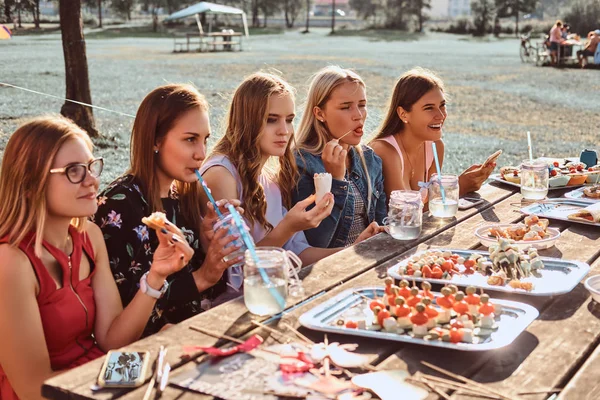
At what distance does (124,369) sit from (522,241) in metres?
1.50

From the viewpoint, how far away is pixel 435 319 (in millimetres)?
1849

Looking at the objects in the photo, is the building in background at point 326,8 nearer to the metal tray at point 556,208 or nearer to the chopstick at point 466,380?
the metal tray at point 556,208

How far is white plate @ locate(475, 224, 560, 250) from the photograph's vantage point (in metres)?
2.59

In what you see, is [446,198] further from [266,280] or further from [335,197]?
[266,280]

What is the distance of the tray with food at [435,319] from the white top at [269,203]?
4.08 feet

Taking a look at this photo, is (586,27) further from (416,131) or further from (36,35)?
(416,131)

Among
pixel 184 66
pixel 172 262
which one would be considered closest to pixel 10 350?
pixel 172 262

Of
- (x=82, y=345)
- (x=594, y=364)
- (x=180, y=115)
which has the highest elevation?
(x=180, y=115)

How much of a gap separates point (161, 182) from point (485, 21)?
52.7 m

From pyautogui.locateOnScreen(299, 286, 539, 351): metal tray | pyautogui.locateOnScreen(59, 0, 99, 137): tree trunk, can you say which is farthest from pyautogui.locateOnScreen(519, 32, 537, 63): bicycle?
pyautogui.locateOnScreen(299, 286, 539, 351): metal tray

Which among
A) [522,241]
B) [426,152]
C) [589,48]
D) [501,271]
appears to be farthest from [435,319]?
[589,48]

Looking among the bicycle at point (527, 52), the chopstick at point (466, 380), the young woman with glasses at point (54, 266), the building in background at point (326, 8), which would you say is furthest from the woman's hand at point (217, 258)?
the building in background at point (326, 8)

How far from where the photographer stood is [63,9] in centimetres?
848

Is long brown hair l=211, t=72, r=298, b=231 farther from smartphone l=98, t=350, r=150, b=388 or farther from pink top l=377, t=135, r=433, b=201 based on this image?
smartphone l=98, t=350, r=150, b=388
